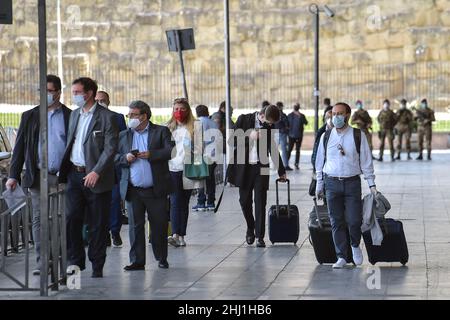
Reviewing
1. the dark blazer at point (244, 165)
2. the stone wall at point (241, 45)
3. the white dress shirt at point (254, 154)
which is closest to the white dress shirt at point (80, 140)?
the dark blazer at point (244, 165)

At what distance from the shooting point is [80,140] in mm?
13039

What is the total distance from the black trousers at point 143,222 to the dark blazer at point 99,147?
2.17ft

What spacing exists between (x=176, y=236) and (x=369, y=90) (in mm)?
49404

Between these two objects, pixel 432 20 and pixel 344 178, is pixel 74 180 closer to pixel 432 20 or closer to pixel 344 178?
pixel 344 178

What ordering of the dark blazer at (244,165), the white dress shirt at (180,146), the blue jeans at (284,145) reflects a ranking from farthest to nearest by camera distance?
1. the blue jeans at (284,145)
2. the white dress shirt at (180,146)
3. the dark blazer at (244,165)

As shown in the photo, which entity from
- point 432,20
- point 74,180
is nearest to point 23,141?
point 74,180

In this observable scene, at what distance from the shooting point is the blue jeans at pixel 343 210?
535 inches

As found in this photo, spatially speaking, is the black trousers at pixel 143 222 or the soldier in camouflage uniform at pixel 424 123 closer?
the black trousers at pixel 143 222

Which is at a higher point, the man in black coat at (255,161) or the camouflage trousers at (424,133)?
the man in black coat at (255,161)

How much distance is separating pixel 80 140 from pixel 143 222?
1138 mm

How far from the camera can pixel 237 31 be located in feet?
229

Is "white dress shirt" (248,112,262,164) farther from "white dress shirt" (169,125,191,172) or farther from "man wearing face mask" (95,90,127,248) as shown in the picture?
"man wearing face mask" (95,90,127,248)

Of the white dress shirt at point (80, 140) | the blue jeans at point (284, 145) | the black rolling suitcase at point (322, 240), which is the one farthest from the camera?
the blue jeans at point (284, 145)

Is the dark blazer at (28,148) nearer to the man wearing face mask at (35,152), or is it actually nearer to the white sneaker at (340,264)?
the man wearing face mask at (35,152)
